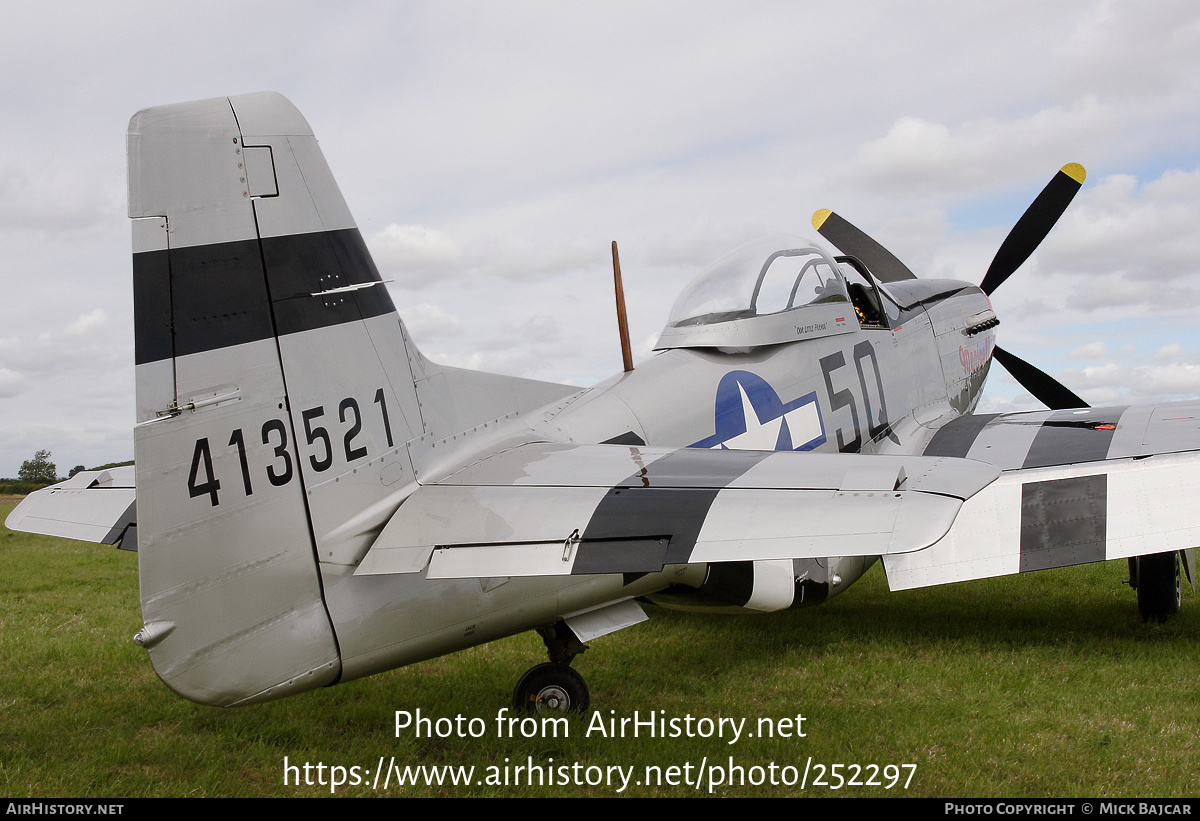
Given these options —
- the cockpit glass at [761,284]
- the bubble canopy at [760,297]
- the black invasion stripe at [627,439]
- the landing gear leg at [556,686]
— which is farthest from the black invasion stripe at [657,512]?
the cockpit glass at [761,284]

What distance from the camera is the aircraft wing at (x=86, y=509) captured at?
563 cm

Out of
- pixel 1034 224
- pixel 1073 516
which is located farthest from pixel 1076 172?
pixel 1073 516

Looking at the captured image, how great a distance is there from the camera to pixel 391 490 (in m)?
3.71

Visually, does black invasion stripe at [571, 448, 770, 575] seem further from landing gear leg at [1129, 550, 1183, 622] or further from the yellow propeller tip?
the yellow propeller tip

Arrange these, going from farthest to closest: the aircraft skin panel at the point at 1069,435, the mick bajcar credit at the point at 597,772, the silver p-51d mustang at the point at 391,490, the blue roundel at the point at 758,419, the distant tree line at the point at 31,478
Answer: the distant tree line at the point at 31,478 → the aircraft skin panel at the point at 1069,435 → the blue roundel at the point at 758,419 → the mick bajcar credit at the point at 597,772 → the silver p-51d mustang at the point at 391,490

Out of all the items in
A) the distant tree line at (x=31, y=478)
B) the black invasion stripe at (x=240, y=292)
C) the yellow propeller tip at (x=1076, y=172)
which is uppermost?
the yellow propeller tip at (x=1076, y=172)

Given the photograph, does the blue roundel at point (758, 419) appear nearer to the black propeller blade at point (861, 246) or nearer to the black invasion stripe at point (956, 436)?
the black invasion stripe at point (956, 436)

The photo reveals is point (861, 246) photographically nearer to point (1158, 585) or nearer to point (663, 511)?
point (1158, 585)

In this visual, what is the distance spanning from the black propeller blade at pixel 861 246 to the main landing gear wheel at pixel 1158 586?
447 centimetres

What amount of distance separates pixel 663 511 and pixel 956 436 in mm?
4414

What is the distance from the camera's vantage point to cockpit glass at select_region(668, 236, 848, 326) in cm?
580

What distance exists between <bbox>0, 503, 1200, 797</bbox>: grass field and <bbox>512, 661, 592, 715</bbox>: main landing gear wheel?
0.47ft

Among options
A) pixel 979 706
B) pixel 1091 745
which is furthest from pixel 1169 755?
pixel 979 706
